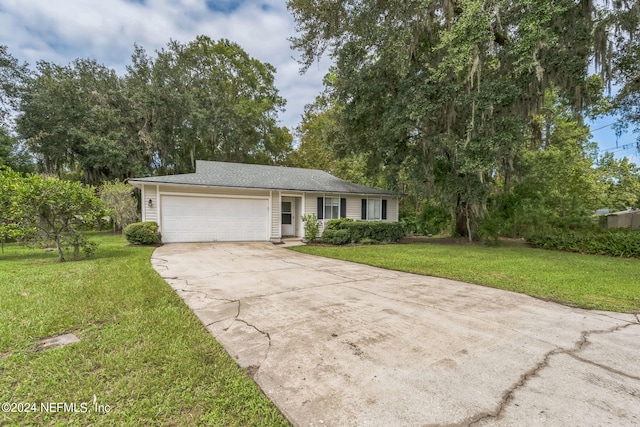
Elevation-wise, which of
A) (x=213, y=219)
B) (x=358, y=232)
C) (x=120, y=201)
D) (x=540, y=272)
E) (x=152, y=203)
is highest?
(x=120, y=201)

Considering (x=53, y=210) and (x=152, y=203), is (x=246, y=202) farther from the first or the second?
(x=53, y=210)

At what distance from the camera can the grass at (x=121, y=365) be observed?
5.95 feet

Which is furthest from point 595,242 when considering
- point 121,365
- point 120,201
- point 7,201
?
point 120,201

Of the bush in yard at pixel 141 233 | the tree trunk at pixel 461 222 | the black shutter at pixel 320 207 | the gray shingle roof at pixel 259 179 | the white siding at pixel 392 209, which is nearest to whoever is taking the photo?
the bush in yard at pixel 141 233

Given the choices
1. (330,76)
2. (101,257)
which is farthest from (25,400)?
(330,76)

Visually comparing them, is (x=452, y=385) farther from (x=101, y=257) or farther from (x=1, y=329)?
(x=101, y=257)

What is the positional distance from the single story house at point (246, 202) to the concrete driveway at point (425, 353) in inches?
280

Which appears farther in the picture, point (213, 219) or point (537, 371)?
point (213, 219)

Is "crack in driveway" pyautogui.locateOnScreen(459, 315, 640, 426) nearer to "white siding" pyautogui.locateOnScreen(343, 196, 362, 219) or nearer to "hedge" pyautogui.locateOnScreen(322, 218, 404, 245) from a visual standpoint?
"hedge" pyautogui.locateOnScreen(322, 218, 404, 245)

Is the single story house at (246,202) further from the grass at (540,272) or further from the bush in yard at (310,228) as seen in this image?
the grass at (540,272)

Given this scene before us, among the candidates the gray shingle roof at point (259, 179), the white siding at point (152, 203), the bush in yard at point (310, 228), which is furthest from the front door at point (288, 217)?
the white siding at point (152, 203)

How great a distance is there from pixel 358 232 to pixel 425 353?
9.47 metres

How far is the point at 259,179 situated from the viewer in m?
13.1

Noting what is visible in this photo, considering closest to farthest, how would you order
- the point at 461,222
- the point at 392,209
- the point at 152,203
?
the point at 152,203 < the point at 461,222 < the point at 392,209
